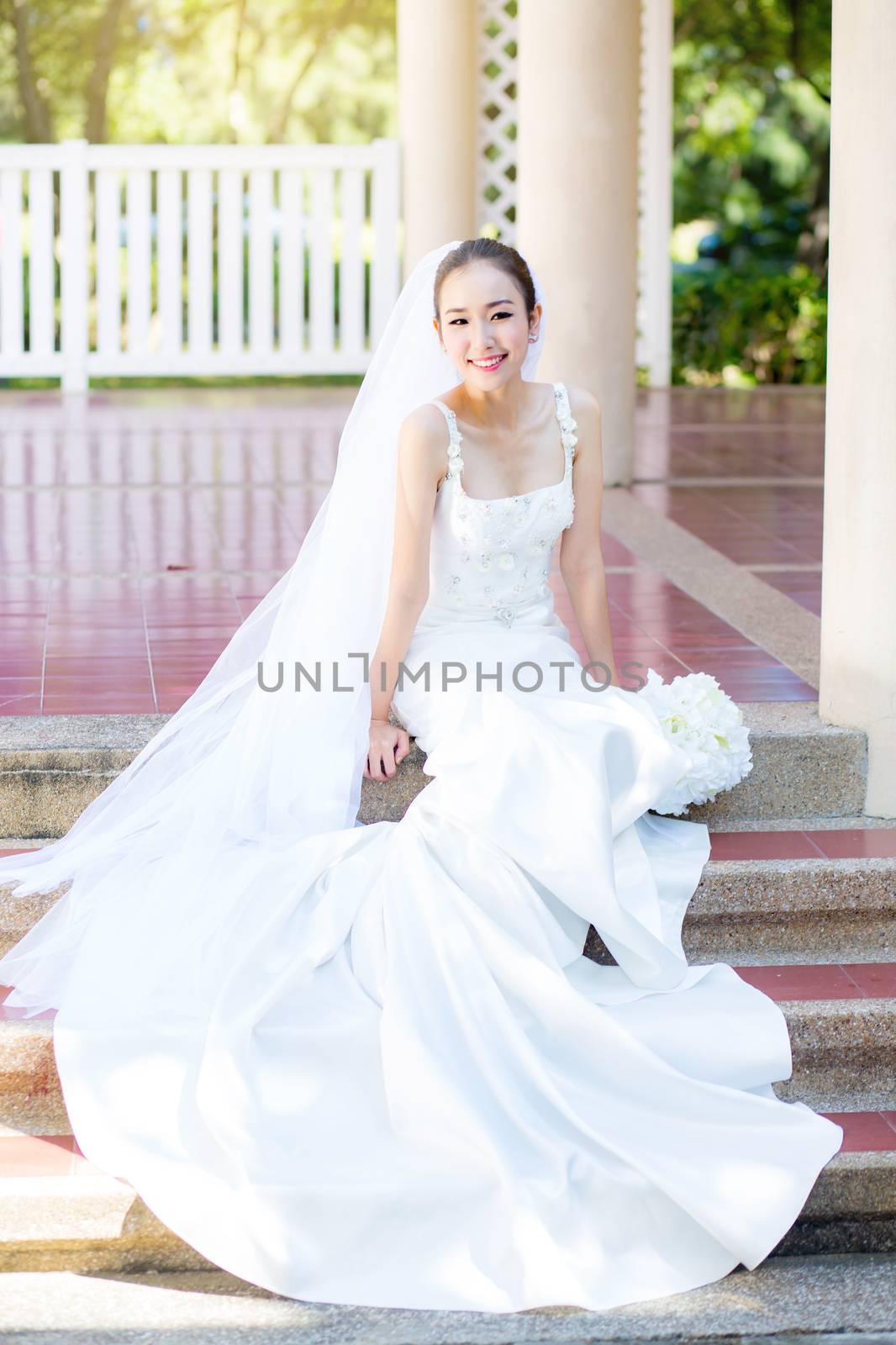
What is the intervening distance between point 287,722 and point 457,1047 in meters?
0.96

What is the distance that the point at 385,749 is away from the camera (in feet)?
12.7

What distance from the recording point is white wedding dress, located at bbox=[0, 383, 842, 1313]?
298 centimetres

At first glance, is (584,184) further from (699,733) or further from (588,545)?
(699,733)

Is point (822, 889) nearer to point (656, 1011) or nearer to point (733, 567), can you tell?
point (656, 1011)

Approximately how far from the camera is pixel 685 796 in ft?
12.5

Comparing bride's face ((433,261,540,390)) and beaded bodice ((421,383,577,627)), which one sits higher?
bride's face ((433,261,540,390))

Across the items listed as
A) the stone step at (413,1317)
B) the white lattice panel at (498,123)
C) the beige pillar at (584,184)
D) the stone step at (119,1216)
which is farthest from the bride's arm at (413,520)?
the white lattice panel at (498,123)

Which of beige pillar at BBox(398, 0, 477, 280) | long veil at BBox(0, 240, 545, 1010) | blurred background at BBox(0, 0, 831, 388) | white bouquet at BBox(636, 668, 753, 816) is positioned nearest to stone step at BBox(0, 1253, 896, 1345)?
long veil at BBox(0, 240, 545, 1010)

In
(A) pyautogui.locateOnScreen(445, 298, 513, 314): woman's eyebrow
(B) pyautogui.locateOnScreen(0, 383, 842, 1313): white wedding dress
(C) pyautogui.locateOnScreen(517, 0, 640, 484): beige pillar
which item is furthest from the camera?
(C) pyautogui.locateOnScreen(517, 0, 640, 484): beige pillar

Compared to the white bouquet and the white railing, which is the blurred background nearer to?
the white railing

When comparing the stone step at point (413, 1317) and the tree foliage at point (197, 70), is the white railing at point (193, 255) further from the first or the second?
the stone step at point (413, 1317)

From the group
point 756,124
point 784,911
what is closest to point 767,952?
point 784,911

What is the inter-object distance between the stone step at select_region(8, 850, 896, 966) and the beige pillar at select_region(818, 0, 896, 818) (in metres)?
0.40

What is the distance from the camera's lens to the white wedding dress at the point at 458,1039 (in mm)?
2980
